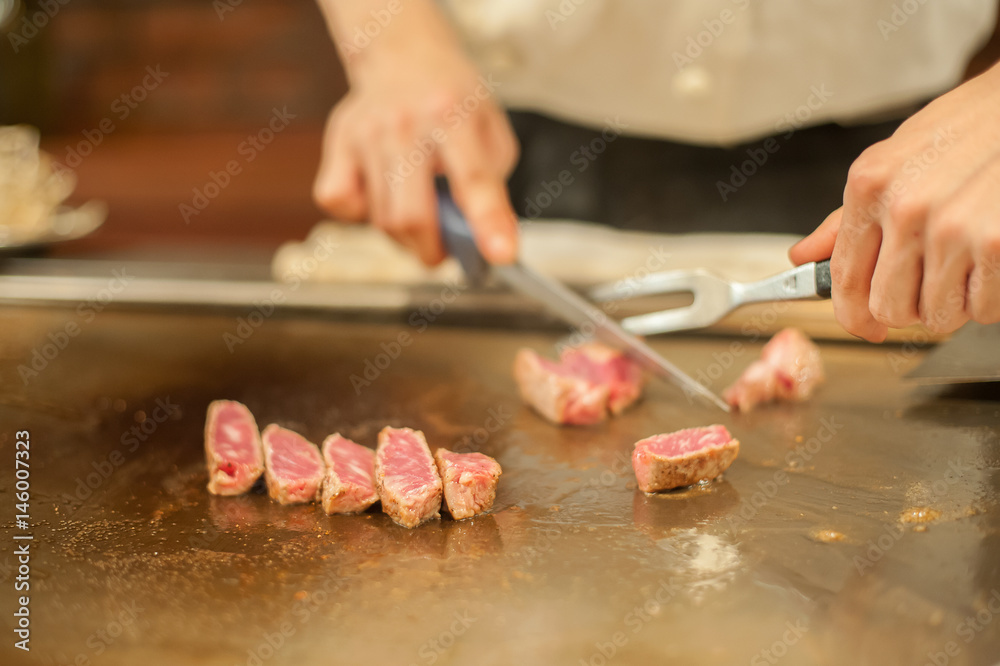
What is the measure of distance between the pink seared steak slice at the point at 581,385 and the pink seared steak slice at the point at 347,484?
51cm

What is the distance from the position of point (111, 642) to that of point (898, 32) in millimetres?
2869

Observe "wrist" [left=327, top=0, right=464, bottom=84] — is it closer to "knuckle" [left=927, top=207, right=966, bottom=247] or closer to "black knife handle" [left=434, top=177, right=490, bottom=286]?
"black knife handle" [left=434, top=177, right=490, bottom=286]

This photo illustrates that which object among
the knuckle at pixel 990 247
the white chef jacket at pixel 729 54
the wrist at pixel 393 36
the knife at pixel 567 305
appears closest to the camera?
the knuckle at pixel 990 247

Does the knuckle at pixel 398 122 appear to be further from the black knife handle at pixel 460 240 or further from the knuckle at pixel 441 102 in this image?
the black knife handle at pixel 460 240

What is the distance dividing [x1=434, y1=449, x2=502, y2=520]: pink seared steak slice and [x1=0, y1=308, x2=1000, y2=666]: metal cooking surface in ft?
0.09

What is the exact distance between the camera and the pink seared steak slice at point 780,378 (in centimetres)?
201

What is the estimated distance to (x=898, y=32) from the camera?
2.71 metres

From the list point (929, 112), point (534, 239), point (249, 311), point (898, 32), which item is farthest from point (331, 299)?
point (898, 32)

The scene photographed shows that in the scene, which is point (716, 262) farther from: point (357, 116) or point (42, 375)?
point (42, 375)

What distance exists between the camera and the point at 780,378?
6.67 feet

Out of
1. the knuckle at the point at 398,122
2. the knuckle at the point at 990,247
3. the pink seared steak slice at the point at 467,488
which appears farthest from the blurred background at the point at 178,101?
the knuckle at the point at 990,247

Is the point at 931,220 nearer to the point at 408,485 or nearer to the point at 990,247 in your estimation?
the point at 990,247

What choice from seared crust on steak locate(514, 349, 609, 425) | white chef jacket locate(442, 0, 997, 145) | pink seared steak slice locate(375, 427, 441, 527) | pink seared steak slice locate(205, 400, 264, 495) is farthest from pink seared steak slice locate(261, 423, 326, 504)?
white chef jacket locate(442, 0, 997, 145)

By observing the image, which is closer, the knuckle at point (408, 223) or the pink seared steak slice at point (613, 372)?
the pink seared steak slice at point (613, 372)
